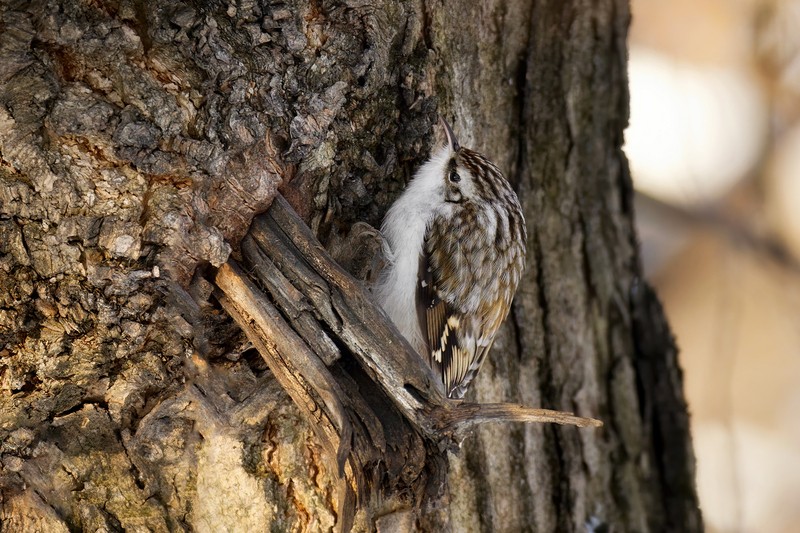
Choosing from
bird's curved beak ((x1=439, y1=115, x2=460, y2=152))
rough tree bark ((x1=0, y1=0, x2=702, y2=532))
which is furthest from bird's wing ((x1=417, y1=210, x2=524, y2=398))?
bird's curved beak ((x1=439, y1=115, x2=460, y2=152))

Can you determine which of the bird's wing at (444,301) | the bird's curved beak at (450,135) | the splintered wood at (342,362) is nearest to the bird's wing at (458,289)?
the bird's wing at (444,301)

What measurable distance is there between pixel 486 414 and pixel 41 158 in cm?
100

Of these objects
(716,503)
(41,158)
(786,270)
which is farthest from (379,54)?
(716,503)

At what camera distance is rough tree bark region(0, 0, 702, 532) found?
1651mm

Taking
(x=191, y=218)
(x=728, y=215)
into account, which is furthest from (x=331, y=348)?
(x=728, y=215)

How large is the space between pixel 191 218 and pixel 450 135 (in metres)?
0.69

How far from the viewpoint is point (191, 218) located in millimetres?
1713

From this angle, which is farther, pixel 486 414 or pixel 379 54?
pixel 379 54

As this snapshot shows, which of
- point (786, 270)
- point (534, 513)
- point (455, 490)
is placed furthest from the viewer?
point (786, 270)

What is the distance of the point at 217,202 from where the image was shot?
1737 millimetres

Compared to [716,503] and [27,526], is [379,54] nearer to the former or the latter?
[27,526]

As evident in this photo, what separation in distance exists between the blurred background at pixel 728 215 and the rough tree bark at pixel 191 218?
1.82m

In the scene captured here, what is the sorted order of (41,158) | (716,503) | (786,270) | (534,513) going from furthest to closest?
(716,503), (786,270), (534,513), (41,158)

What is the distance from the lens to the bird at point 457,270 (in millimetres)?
Result: 2273
